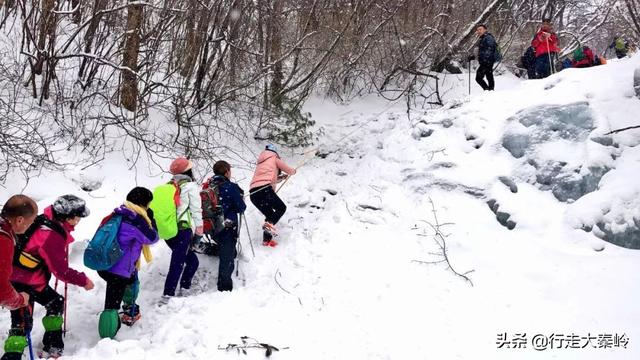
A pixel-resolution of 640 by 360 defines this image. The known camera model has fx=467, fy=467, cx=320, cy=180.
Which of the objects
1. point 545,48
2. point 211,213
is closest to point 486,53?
point 545,48

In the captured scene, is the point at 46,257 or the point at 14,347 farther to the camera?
the point at 46,257

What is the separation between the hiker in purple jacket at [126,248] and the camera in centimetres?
410

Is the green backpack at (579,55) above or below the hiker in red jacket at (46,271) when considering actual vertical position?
above

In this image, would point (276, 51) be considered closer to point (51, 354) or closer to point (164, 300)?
point (164, 300)

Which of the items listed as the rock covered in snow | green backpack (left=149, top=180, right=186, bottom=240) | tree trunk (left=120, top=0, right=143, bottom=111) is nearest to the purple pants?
green backpack (left=149, top=180, right=186, bottom=240)

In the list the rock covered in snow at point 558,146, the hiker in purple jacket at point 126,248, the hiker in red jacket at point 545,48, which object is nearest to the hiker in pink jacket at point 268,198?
the hiker in purple jacket at point 126,248

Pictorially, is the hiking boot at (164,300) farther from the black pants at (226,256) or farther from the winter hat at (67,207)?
the winter hat at (67,207)

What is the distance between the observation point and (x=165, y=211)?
472 cm

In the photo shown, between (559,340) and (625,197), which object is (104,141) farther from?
(625,197)

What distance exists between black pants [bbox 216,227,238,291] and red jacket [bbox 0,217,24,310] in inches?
86.3

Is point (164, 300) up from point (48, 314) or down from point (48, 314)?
down

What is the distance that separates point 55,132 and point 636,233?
301 inches

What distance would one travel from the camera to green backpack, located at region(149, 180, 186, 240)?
4.70 metres

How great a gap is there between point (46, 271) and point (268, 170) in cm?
309
